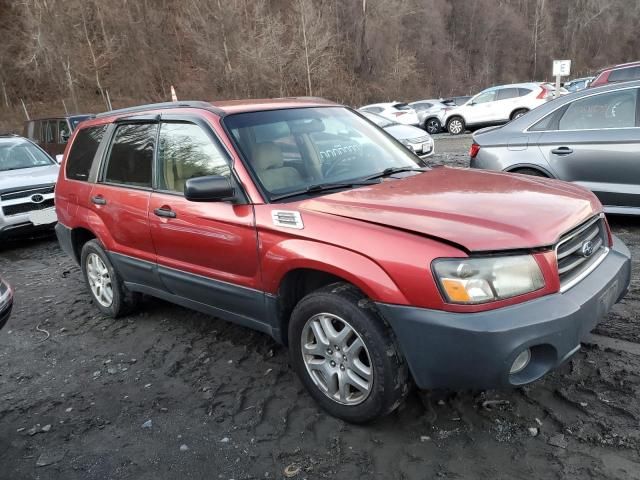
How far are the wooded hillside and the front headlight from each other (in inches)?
1195

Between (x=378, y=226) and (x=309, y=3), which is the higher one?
(x=309, y=3)

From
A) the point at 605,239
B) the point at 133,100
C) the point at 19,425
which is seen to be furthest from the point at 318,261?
the point at 133,100

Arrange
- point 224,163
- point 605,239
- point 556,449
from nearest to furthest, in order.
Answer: point 556,449
point 605,239
point 224,163

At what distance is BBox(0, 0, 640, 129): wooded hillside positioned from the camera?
110 ft

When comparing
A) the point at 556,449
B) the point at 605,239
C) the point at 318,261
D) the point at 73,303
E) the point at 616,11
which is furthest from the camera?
the point at 616,11

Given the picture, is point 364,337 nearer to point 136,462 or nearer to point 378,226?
point 378,226

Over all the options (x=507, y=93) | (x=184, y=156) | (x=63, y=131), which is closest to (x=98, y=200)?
(x=184, y=156)

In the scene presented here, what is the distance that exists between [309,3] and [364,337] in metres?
40.8

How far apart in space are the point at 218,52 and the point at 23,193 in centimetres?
3309

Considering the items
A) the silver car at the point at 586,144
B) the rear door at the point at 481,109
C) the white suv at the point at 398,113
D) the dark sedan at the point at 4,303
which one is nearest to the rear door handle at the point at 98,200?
the dark sedan at the point at 4,303

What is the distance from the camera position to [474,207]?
2.63 meters

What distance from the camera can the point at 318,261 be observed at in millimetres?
2631

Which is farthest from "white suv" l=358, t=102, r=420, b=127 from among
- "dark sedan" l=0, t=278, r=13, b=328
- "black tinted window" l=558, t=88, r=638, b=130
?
"dark sedan" l=0, t=278, r=13, b=328

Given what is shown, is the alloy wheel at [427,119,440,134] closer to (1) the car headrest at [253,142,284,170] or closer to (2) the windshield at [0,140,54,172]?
(2) the windshield at [0,140,54,172]
